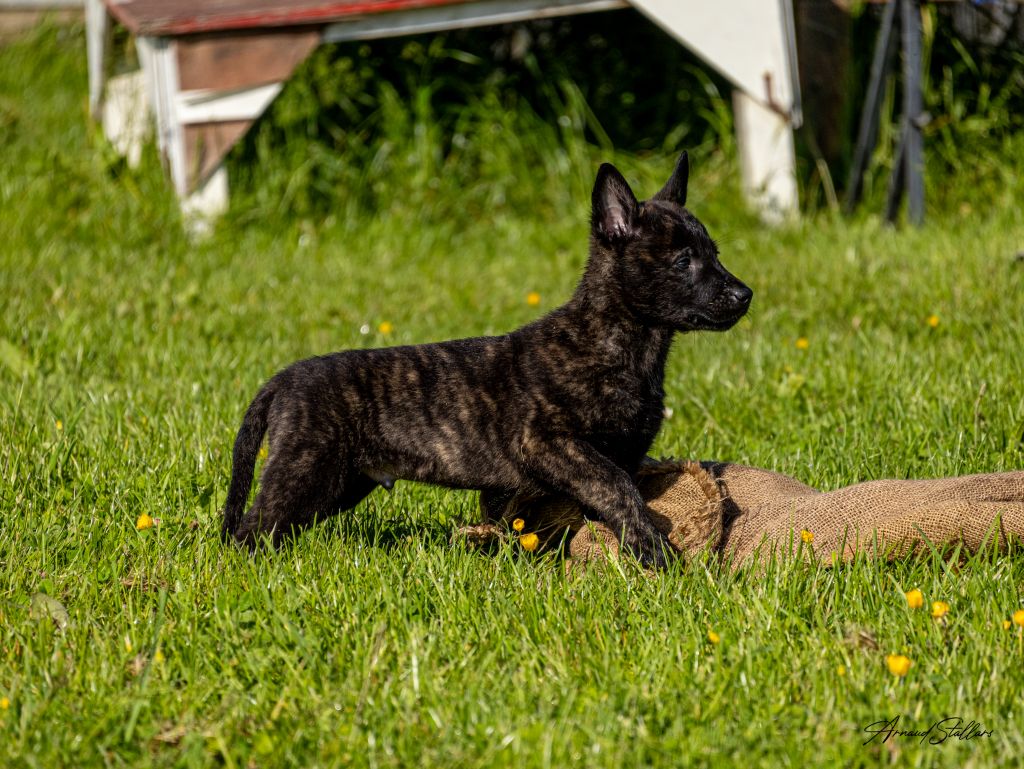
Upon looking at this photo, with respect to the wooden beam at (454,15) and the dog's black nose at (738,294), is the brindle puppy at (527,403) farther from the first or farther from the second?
the wooden beam at (454,15)

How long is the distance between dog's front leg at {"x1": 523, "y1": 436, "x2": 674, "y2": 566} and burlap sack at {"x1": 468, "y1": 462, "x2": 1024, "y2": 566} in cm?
9

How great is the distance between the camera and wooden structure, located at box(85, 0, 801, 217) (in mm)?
8828

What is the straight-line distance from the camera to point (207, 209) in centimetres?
914

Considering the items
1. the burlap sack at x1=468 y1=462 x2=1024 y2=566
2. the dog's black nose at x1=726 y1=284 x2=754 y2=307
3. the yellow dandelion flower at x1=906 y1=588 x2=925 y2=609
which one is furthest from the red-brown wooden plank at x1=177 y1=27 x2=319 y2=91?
the yellow dandelion flower at x1=906 y1=588 x2=925 y2=609

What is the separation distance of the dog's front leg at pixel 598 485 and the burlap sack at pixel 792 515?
9cm

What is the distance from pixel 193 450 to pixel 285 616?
1.71 metres

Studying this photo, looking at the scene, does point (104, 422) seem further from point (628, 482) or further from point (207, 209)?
point (207, 209)

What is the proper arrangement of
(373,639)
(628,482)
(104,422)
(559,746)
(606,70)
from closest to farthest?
(559,746)
(373,639)
(628,482)
(104,422)
(606,70)

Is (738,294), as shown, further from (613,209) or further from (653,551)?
(653,551)

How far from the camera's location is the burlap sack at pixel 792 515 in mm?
3820

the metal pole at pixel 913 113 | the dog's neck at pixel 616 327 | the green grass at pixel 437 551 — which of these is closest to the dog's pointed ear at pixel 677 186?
the dog's neck at pixel 616 327

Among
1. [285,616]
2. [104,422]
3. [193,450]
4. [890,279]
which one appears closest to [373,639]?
[285,616]

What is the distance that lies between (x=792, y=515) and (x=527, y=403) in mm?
929

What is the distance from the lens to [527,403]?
4.22 metres
